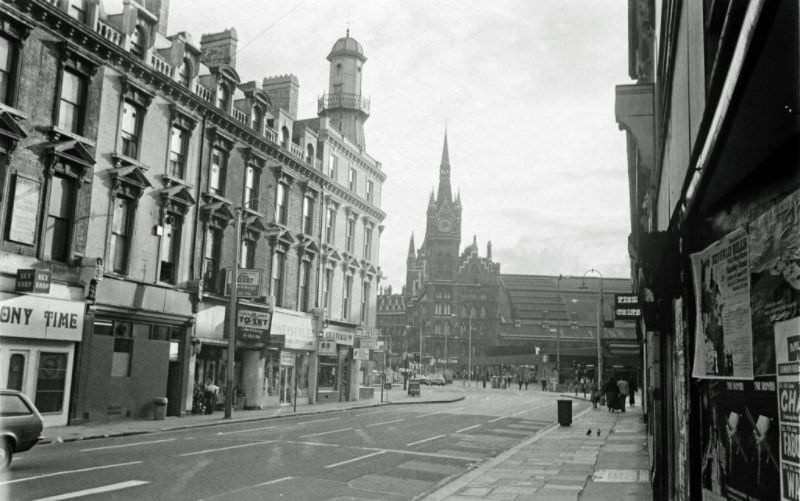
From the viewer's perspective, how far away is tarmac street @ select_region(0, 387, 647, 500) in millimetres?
12250

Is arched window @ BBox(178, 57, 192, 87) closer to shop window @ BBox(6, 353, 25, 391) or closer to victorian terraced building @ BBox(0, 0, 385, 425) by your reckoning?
victorian terraced building @ BBox(0, 0, 385, 425)

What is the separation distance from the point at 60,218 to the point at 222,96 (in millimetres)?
11347

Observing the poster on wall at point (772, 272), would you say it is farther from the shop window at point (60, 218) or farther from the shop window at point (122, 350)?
the shop window at point (122, 350)

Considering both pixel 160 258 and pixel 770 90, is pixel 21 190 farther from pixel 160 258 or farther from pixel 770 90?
pixel 770 90

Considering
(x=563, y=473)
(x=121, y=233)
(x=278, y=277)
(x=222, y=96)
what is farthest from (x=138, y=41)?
(x=563, y=473)

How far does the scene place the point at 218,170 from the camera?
31.7 m

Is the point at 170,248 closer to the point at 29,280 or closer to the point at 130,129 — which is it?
the point at 130,129

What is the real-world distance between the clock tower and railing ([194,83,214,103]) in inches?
4909

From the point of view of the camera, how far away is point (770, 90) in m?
2.88

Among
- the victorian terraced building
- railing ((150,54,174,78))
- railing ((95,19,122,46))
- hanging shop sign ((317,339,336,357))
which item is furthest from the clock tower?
railing ((95,19,122,46))

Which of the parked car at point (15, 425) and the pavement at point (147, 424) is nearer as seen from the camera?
the parked car at point (15, 425)

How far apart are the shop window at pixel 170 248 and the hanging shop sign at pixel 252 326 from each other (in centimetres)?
423

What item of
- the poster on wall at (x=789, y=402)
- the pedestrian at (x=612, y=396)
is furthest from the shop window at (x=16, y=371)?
the pedestrian at (x=612, y=396)

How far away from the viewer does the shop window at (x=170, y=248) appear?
27953mm
